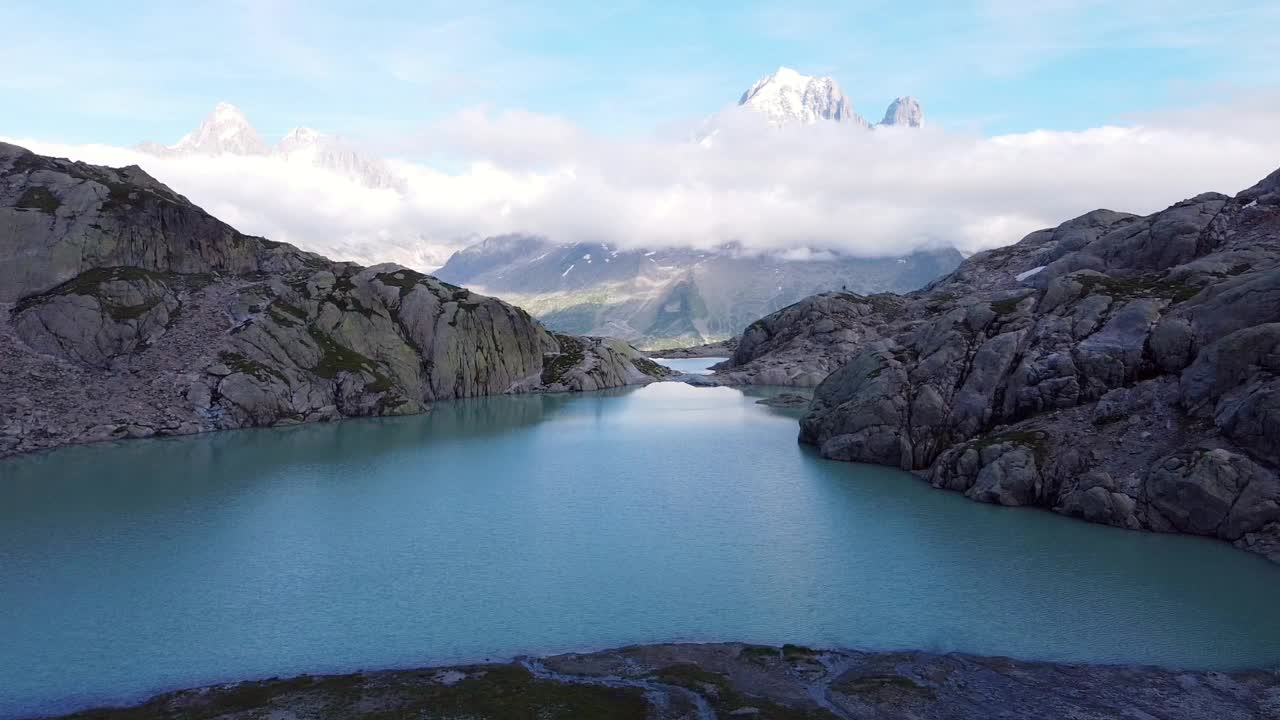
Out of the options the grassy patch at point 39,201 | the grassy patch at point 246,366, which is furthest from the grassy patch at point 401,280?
the grassy patch at point 39,201

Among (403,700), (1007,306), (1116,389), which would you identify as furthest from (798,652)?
(1007,306)

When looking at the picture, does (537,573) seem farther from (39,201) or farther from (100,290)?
(39,201)

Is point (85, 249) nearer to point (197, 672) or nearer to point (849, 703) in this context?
point (197, 672)

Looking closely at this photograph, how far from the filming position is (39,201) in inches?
5482

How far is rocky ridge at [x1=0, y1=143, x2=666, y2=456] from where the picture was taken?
12100 cm

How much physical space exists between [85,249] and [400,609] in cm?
12363

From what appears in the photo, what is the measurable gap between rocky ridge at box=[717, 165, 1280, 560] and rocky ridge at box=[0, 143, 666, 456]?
93812 mm

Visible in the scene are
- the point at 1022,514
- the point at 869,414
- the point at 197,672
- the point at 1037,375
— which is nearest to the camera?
the point at 197,672

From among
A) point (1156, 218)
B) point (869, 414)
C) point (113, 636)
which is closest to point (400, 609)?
point (113, 636)

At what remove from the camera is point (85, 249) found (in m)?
137

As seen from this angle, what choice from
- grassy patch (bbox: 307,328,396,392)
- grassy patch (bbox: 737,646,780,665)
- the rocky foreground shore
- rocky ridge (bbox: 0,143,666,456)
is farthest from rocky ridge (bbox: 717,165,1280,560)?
rocky ridge (bbox: 0,143,666,456)

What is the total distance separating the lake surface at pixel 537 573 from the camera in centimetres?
4628

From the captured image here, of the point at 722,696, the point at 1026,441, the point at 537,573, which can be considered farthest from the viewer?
the point at 1026,441

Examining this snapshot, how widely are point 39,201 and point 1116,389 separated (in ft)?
563
